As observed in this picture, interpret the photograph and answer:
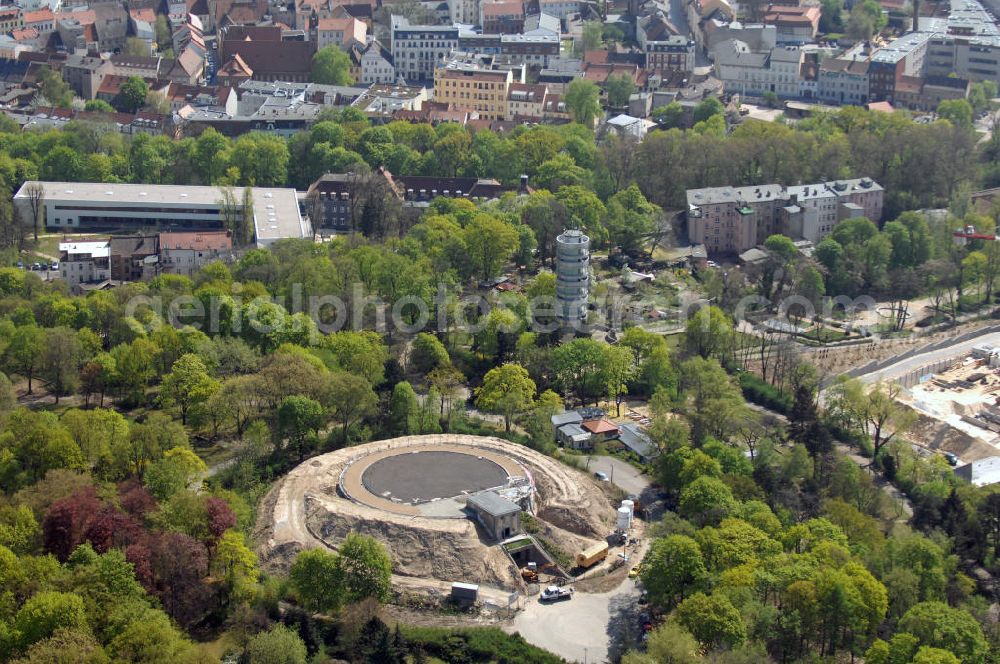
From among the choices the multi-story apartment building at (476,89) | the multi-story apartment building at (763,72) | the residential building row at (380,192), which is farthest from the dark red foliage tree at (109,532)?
the multi-story apartment building at (763,72)

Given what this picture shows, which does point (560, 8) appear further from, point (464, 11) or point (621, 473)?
point (621, 473)

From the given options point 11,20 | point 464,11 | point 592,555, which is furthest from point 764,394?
point 11,20

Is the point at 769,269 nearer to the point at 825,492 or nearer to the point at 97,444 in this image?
the point at 825,492

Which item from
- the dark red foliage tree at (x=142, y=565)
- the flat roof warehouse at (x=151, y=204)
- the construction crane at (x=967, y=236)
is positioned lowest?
the dark red foliage tree at (x=142, y=565)

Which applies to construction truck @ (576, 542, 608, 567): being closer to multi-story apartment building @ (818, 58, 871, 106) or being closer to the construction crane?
the construction crane

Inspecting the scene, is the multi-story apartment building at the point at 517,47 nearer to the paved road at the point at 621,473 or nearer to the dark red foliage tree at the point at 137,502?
the paved road at the point at 621,473
